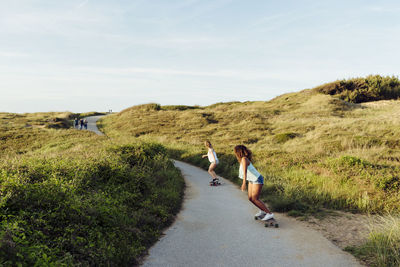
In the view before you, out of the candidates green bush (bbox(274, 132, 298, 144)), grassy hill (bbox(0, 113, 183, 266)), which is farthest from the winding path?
green bush (bbox(274, 132, 298, 144))

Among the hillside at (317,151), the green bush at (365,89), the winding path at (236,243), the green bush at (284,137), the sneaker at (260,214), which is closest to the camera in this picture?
the winding path at (236,243)

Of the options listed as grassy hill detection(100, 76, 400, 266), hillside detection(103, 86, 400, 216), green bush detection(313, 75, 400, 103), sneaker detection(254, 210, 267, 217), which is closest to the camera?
sneaker detection(254, 210, 267, 217)

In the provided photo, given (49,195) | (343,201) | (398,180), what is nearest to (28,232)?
(49,195)

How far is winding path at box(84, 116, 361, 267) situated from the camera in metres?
5.08

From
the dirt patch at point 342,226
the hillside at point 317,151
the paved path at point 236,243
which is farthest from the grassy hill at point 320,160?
the paved path at point 236,243

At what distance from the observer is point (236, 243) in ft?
19.2

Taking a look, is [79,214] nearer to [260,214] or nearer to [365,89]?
[260,214]

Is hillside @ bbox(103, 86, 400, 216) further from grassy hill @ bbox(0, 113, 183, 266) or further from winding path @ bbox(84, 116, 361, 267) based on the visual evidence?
grassy hill @ bbox(0, 113, 183, 266)

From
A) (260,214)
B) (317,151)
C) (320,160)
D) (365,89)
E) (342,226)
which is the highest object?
(365,89)

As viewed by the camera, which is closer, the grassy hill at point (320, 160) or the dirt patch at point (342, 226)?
the dirt patch at point (342, 226)

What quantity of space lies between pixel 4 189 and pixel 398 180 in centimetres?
1190

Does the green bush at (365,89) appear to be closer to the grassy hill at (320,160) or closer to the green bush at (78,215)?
the grassy hill at (320,160)

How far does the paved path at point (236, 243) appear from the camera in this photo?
5.08m

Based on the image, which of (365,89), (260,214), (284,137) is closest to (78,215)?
(260,214)
